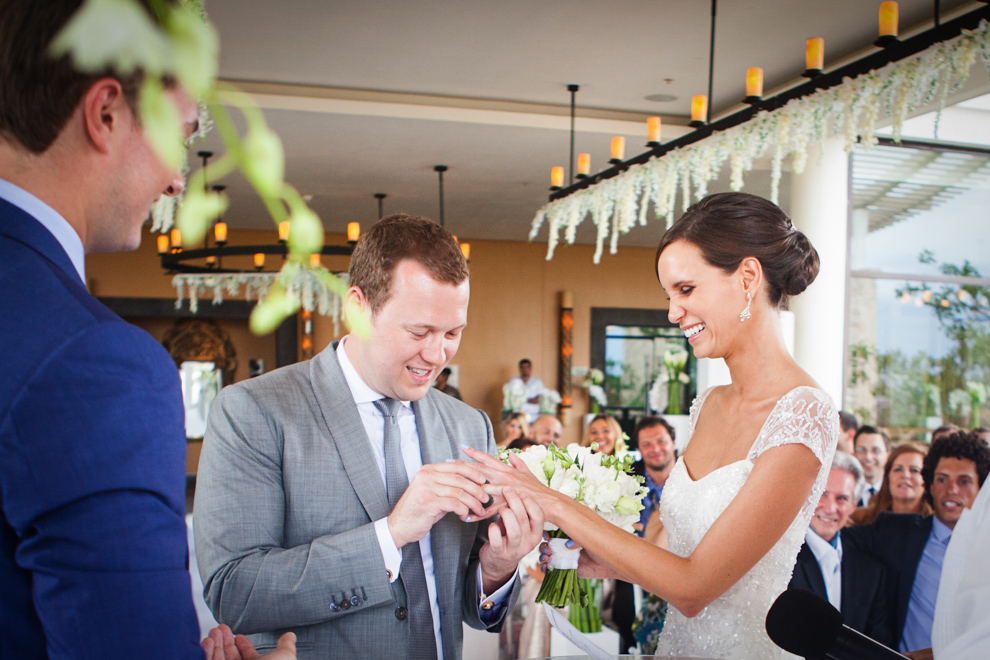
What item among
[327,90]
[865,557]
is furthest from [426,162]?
[865,557]

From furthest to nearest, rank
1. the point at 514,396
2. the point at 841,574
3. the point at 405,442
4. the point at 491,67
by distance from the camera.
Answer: the point at 514,396 < the point at 491,67 < the point at 841,574 < the point at 405,442

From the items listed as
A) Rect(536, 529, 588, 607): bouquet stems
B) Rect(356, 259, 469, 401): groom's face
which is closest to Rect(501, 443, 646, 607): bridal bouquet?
Rect(536, 529, 588, 607): bouquet stems

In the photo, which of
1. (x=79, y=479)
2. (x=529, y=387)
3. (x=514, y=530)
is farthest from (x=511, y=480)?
(x=529, y=387)

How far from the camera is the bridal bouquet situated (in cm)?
204

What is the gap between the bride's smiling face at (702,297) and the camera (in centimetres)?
205

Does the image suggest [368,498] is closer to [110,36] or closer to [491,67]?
[110,36]

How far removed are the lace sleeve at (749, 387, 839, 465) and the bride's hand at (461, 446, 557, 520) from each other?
1.92 feet

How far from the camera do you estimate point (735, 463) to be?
2.08m

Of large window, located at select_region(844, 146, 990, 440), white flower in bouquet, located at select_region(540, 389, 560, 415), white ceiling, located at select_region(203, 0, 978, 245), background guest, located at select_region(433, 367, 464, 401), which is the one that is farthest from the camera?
white flower in bouquet, located at select_region(540, 389, 560, 415)

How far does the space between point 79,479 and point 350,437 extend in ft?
3.49

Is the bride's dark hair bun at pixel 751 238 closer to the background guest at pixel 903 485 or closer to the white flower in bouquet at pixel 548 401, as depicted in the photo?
the background guest at pixel 903 485

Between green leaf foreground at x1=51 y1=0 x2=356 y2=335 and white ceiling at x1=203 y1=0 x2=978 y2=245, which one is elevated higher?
white ceiling at x1=203 y1=0 x2=978 y2=245

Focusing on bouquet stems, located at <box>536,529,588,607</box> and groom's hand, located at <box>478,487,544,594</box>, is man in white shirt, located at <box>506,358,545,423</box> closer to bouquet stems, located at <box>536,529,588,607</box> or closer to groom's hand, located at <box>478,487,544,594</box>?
bouquet stems, located at <box>536,529,588,607</box>

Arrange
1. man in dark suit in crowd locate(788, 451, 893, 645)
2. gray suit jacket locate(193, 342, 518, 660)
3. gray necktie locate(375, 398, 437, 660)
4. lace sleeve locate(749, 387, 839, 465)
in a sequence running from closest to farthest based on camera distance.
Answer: gray suit jacket locate(193, 342, 518, 660) → gray necktie locate(375, 398, 437, 660) → lace sleeve locate(749, 387, 839, 465) → man in dark suit in crowd locate(788, 451, 893, 645)
